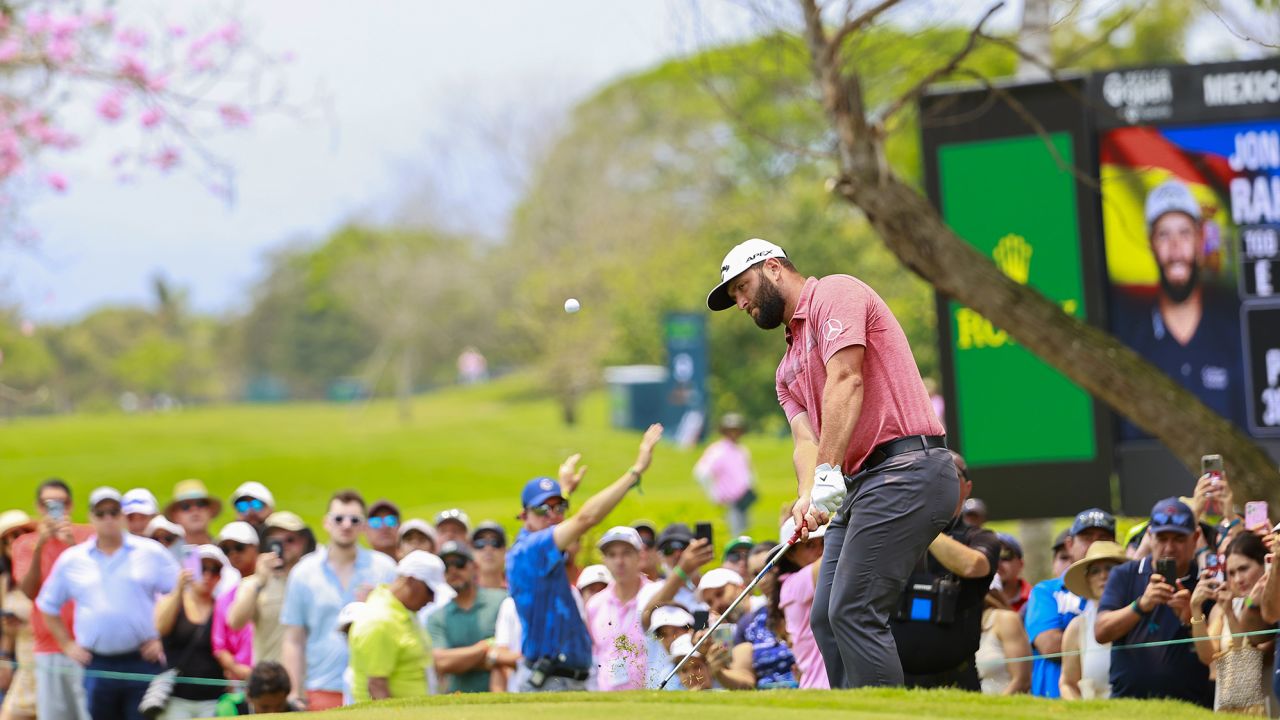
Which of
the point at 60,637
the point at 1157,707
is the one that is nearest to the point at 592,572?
the point at 60,637

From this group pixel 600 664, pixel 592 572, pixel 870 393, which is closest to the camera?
pixel 870 393

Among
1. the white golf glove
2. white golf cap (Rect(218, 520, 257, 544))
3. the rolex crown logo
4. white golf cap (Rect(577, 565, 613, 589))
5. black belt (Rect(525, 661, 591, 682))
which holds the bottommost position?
black belt (Rect(525, 661, 591, 682))

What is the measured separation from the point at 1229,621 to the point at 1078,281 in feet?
20.4

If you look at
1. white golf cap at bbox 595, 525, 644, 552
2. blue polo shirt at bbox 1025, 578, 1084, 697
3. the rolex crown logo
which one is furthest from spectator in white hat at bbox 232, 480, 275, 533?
the rolex crown logo

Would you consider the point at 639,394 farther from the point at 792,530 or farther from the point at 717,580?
the point at 792,530

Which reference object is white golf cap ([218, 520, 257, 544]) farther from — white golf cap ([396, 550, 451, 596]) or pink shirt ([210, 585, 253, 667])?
white golf cap ([396, 550, 451, 596])

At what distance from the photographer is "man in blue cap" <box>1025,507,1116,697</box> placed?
31.5ft

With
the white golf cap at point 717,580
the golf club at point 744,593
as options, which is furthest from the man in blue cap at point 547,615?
the golf club at point 744,593

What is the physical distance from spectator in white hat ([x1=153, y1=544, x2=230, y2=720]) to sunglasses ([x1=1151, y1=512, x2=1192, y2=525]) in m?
6.04

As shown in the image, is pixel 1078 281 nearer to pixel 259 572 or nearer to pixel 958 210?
pixel 958 210

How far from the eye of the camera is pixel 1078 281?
46.3 feet

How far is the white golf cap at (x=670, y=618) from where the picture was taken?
9.52 m

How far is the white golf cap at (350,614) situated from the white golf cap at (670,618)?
5.73ft

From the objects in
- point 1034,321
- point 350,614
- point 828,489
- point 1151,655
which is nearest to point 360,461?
point 1034,321
